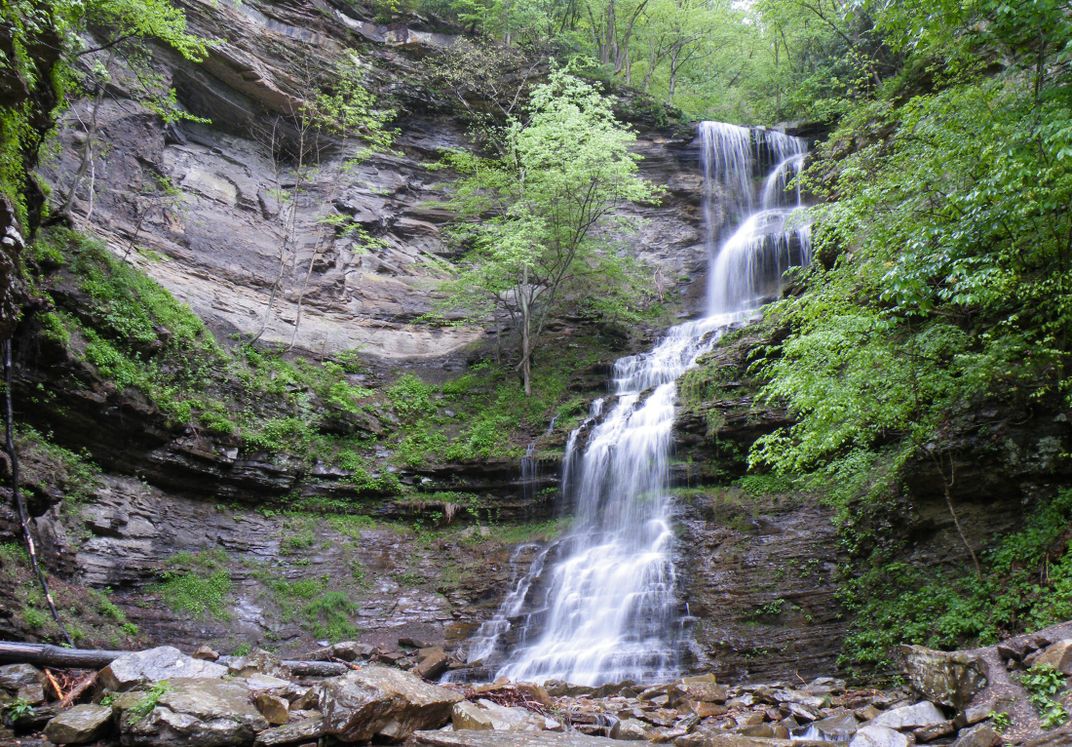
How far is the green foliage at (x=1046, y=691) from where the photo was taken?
444 centimetres

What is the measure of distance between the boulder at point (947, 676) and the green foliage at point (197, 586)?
10760mm

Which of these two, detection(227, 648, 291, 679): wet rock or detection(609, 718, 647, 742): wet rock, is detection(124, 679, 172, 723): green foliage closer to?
detection(227, 648, 291, 679): wet rock

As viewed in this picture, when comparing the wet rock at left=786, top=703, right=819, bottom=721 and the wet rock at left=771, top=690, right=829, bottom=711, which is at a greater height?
the wet rock at left=786, top=703, right=819, bottom=721

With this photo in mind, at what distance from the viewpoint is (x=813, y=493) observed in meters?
12.1

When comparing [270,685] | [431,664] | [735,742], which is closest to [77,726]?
[270,685]

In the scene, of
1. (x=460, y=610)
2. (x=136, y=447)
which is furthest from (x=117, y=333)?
(x=460, y=610)

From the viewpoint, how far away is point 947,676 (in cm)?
547

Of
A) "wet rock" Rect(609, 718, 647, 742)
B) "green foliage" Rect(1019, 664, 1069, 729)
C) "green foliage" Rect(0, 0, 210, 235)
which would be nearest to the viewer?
"green foliage" Rect(1019, 664, 1069, 729)

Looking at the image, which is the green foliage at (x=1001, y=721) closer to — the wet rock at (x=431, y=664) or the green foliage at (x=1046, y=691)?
the green foliage at (x=1046, y=691)

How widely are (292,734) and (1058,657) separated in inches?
240

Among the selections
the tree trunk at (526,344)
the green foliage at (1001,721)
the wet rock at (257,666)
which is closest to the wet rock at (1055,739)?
the green foliage at (1001,721)

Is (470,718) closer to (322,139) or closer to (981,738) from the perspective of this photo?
(981,738)

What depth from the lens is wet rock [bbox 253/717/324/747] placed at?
5.24m

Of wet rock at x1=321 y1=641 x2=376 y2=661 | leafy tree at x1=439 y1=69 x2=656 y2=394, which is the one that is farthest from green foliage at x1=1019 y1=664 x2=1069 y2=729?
leafy tree at x1=439 y1=69 x2=656 y2=394
